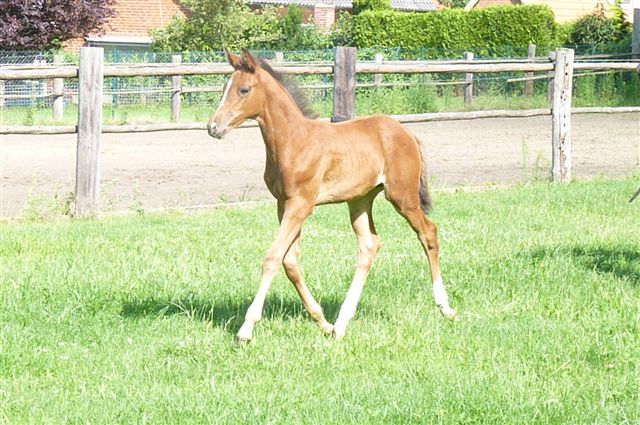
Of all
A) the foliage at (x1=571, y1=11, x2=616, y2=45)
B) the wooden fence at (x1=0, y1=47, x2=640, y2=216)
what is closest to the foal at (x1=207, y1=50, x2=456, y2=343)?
the wooden fence at (x1=0, y1=47, x2=640, y2=216)

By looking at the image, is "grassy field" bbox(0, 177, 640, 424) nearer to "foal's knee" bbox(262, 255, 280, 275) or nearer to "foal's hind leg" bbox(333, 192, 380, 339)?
"foal's hind leg" bbox(333, 192, 380, 339)

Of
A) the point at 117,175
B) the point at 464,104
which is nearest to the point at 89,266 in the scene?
the point at 117,175

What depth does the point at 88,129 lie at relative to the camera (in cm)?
1205

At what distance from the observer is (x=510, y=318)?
6.75 m

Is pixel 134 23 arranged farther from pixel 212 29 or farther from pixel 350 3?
pixel 350 3

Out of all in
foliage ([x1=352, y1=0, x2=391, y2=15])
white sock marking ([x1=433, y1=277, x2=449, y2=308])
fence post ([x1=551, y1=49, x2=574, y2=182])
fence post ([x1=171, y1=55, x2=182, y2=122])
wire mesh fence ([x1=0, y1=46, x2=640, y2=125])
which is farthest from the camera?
foliage ([x1=352, y1=0, x2=391, y2=15])

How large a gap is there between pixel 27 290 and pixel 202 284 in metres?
1.20

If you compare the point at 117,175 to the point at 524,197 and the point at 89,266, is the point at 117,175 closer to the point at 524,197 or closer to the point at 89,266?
the point at 524,197

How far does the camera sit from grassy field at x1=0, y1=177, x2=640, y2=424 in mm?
5051

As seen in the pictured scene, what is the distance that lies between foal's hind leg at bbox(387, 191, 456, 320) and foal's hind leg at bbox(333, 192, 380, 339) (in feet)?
0.67

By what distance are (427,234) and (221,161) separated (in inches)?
457

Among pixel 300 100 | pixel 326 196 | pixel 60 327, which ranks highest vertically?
pixel 300 100

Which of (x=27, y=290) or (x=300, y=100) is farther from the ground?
(x=300, y=100)

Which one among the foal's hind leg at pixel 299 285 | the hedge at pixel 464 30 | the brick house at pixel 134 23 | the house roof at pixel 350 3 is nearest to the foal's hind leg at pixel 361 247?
the foal's hind leg at pixel 299 285
